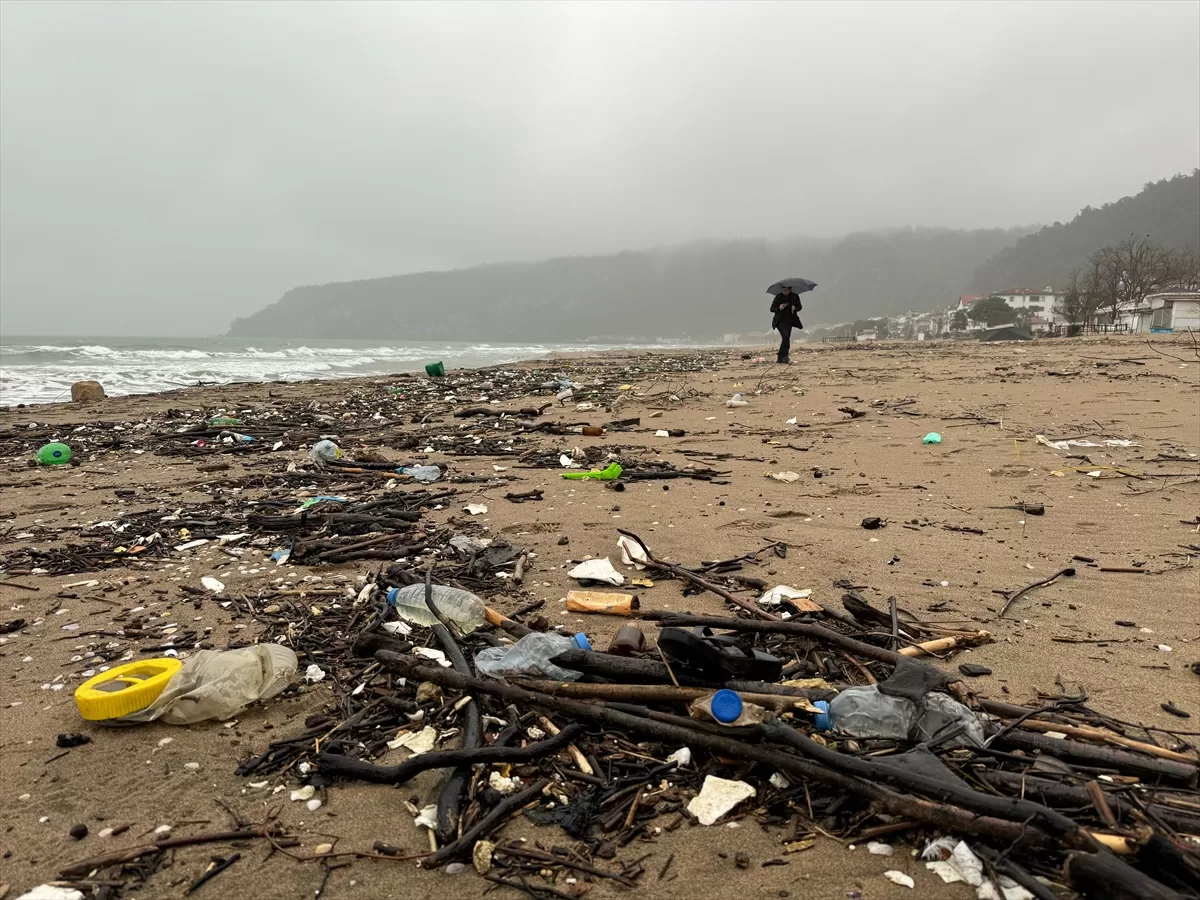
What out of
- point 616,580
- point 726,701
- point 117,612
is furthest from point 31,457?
point 726,701

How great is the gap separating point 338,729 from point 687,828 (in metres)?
1.27

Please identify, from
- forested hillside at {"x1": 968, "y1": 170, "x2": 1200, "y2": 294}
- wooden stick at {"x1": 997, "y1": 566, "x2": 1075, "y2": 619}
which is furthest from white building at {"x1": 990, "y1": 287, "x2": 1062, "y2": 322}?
wooden stick at {"x1": 997, "y1": 566, "x2": 1075, "y2": 619}

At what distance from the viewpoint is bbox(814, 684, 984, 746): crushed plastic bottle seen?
1958mm

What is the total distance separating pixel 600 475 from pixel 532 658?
3414mm

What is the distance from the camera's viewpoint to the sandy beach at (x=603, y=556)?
68.0 inches

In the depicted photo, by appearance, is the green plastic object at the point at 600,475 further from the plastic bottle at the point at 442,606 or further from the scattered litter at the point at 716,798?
the scattered litter at the point at 716,798

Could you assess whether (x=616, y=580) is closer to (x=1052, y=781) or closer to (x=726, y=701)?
(x=726, y=701)

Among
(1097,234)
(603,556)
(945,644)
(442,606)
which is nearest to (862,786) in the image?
(945,644)

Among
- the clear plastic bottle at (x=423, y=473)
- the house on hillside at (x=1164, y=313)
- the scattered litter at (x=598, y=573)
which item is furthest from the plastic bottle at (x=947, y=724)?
the house on hillside at (x=1164, y=313)

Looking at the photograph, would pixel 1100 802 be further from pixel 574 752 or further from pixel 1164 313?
pixel 1164 313

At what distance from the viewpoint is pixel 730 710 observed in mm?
1919

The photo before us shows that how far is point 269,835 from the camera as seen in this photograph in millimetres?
1771

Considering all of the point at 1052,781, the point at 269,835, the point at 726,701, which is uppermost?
the point at 726,701

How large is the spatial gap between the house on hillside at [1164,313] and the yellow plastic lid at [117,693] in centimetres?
4845
